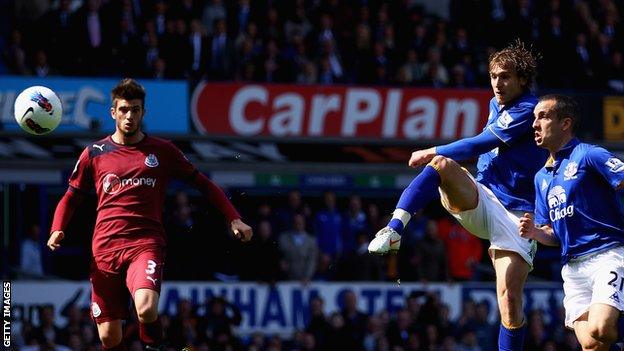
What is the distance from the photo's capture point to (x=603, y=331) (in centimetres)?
930

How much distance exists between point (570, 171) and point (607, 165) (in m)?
0.31

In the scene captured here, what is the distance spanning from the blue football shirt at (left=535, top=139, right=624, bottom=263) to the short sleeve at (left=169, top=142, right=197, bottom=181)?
9.91 feet

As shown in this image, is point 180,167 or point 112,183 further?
point 180,167

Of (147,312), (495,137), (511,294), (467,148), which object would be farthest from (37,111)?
(511,294)

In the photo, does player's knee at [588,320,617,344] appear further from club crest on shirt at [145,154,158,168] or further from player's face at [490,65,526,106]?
club crest on shirt at [145,154,158,168]

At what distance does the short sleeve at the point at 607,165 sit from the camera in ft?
30.5

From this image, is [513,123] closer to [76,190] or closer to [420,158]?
[420,158]

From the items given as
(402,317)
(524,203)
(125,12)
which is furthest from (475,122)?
(524,203)

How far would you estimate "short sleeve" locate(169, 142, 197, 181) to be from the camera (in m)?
10.8

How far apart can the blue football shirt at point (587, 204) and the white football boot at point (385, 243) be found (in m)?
1.22

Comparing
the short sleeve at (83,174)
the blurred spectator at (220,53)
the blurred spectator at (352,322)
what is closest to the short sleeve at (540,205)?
the short sleeve at (83,174)

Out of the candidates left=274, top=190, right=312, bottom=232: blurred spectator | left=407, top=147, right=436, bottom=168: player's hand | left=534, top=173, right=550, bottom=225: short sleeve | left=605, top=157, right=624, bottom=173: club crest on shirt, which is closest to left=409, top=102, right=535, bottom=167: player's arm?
left=407, top=147, right=436, bottom=168: player's hand

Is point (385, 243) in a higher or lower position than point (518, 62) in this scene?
lower

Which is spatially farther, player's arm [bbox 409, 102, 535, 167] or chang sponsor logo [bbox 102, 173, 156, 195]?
chang sponsor logo [bbox 102, 173, 156, 195]
